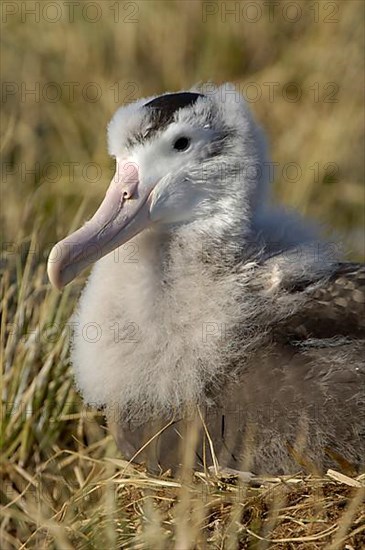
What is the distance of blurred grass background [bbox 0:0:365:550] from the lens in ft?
12.1


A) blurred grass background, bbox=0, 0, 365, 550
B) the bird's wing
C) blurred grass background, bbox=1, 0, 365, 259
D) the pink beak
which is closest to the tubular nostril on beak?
the pink beak

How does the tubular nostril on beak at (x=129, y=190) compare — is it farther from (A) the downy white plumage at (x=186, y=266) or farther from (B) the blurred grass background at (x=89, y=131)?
(B) the blurred grass background at (x=89, y=131)

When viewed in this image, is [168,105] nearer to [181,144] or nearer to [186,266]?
[181,144]

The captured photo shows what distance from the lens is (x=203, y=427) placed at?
306 centimetres

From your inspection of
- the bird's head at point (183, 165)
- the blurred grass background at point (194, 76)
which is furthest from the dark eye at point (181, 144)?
the blurred grass background at point (194, 76)

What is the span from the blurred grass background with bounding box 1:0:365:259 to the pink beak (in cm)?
231

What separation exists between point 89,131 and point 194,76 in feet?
2.22

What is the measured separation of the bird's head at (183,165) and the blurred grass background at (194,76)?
90.3 inches

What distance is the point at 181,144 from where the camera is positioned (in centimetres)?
325

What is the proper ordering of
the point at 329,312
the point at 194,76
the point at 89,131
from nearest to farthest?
the point at 329,312 < the point at 89,131 < the point at 194,76

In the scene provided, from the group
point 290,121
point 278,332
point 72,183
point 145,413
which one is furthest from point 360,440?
point 290,121

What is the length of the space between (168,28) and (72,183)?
4.18 ft

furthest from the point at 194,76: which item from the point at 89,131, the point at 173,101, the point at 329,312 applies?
the point at 329,312

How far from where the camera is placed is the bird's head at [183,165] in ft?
10.5
